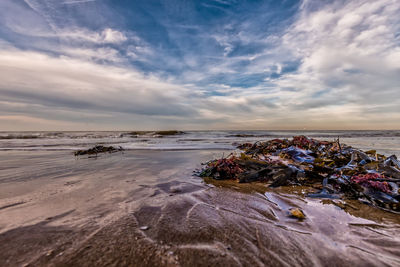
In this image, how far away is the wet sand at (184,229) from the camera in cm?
125

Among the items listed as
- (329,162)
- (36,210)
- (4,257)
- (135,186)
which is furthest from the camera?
(329,162)

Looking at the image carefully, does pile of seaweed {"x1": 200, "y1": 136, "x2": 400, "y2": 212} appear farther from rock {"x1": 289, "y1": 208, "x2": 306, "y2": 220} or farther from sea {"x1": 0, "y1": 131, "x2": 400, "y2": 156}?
sea {"x1": 0, "y1": 131, "x2": 400, "y2": 156}

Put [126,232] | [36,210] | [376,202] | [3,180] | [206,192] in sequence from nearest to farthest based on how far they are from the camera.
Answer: [126,232] < [36,210] < [376,202] < [206,192] < [3,180]

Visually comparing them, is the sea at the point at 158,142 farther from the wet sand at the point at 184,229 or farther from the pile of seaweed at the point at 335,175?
the wet sand at the point at 184,229

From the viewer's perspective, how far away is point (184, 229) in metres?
1.64

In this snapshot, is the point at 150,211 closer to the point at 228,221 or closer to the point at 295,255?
the point at 228,221

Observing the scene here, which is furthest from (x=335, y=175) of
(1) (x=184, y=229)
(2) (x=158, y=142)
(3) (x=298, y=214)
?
(2) (x=158, y=142)

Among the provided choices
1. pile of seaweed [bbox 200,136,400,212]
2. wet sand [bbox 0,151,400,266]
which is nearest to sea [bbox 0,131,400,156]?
pile of seaweed [bbox 200,136,400,212]

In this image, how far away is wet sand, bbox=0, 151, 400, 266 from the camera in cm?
125

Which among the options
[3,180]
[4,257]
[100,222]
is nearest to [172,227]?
[100,222]

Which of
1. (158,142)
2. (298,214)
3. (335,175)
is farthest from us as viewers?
(158,142)

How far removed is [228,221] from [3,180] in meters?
4.34

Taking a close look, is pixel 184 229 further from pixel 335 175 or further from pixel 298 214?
pixel 335 175

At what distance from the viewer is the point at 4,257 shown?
1220 mm
